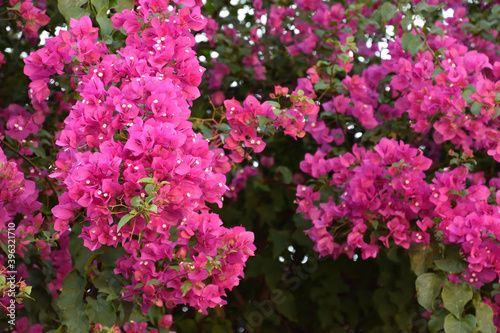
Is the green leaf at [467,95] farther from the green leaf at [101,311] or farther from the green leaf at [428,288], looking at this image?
the green leaf at [101,311]

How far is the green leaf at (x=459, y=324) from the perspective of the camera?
166cm

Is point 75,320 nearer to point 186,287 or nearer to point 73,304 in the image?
point 73,304

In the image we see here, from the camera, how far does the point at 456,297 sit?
169 cm

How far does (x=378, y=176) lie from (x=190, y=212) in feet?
2.27

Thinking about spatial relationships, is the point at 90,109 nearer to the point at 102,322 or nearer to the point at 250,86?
the point at 102,322

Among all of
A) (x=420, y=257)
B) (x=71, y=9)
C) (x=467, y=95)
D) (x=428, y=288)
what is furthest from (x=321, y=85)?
(x=71, y=9)

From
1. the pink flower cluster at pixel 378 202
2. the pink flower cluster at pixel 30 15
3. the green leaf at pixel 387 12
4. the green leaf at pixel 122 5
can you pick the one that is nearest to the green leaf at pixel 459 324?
the pink flower cluster at pixel 378 202

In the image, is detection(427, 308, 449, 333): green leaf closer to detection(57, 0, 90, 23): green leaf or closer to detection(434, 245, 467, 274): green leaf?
detection(434, 245, 467, 274): green leaf

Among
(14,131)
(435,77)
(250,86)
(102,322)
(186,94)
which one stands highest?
(186,94)

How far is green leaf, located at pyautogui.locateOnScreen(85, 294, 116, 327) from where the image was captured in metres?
1.57

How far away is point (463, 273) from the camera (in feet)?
5.66

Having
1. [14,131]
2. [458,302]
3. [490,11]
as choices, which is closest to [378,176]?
[458,302]

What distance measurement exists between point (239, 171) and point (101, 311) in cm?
106

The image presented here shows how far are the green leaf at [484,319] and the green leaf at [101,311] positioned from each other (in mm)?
932
